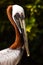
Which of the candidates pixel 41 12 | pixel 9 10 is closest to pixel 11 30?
pixel 41 12

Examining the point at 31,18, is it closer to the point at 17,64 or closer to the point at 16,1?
the point at 16,1

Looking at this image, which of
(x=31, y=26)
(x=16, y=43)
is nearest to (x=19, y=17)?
(x=16, y=43)

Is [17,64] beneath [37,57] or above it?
above

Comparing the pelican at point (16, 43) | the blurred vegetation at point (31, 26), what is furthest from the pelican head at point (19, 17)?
the blurred vegetation at point (31, 26)

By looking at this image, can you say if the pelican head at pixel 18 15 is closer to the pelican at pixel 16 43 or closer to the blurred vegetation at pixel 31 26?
the pelican at pixel 16 43

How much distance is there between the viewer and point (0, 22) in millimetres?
4773

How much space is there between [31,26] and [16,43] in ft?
3.71

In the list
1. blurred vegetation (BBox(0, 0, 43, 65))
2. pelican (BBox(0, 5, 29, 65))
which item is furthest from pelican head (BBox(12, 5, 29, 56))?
blurred vegetation (BBox(0, 0, 43, 65))

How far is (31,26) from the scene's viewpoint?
14.9 ft

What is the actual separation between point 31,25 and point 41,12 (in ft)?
1.20

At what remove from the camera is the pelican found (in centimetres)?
341

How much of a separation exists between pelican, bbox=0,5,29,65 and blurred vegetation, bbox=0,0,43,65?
0.91 metres

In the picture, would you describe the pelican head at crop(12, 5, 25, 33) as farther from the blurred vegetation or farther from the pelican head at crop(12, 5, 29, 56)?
the blurred vegetation

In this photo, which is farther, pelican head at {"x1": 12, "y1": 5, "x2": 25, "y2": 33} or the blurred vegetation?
the blurred vegetation
